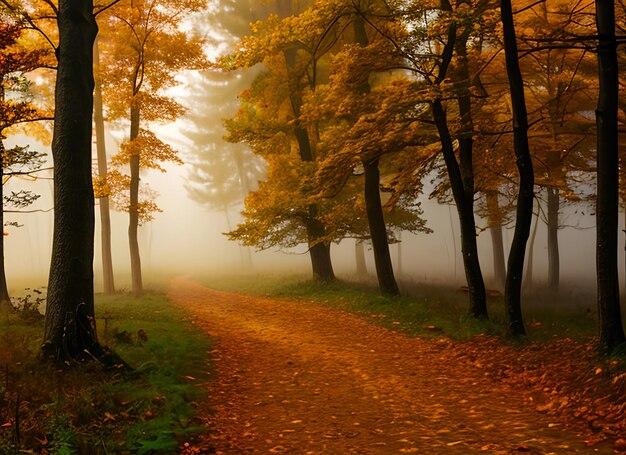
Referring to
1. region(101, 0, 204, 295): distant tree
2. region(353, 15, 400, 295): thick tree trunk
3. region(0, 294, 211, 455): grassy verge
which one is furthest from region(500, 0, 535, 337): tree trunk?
region(101, 0, 204, 295): distant tree

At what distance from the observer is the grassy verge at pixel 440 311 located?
→ 979cm

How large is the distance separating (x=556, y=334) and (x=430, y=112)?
20.4 ft

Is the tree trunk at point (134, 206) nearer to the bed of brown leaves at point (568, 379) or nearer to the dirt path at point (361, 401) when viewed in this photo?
the dirt path at point (361, 401)

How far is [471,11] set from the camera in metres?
8.84

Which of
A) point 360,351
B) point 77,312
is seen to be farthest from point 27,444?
point 360,351

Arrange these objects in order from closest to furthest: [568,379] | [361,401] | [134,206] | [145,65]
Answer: [361,401] < [568,379] < [145,65] < [134,206]

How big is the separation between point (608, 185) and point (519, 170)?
1989 millimetres

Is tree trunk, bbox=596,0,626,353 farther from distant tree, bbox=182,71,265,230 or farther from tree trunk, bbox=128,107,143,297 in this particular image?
distant tree, bbox=182,71,265,230

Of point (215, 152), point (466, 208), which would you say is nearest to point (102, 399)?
point (466, 208)

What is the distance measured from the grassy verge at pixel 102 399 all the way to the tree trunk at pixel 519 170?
21.1 ft

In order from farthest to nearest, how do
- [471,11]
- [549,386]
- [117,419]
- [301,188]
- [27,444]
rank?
[301,188]
[471,11]
[549,386]
[117,419]
[27,444]

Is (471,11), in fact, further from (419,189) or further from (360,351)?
(360,351)

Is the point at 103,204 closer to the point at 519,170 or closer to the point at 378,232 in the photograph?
the point at 378,232

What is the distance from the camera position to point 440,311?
39.4ft
